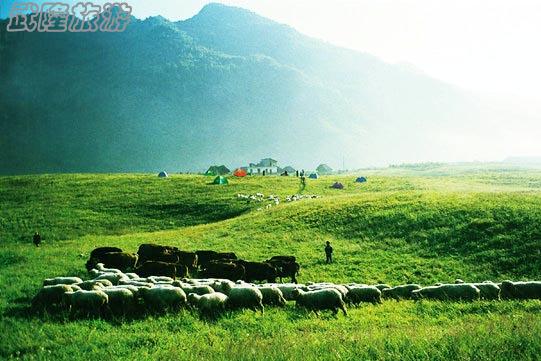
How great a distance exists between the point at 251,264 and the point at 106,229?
123 feet

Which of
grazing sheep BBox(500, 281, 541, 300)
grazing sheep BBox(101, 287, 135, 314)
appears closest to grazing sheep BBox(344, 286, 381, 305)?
grazing sheep BBox(500, 281, 541, 300)

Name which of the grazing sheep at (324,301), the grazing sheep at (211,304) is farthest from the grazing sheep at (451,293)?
the grazing sheep at (211,304)

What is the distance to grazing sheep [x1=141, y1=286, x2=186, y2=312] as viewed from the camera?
1461 centimetres

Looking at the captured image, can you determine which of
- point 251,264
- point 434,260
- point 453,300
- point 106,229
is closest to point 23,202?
point 106,229

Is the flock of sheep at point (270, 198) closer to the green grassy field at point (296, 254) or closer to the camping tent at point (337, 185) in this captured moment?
the green grassy field at point (296, 254)

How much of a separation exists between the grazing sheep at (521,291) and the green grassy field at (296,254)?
203 centimetres

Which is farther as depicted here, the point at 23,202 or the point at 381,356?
the point at 23,202

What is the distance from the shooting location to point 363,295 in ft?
57.9

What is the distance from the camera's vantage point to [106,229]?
183ft

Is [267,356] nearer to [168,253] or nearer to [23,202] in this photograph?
[168,253]

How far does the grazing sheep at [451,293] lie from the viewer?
17719 mm

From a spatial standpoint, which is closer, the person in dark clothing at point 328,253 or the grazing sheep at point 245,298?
the grazing sheep at point 245,298

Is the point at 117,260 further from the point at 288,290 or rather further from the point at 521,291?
the point at 521,291

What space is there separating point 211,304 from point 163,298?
1.76 meters
